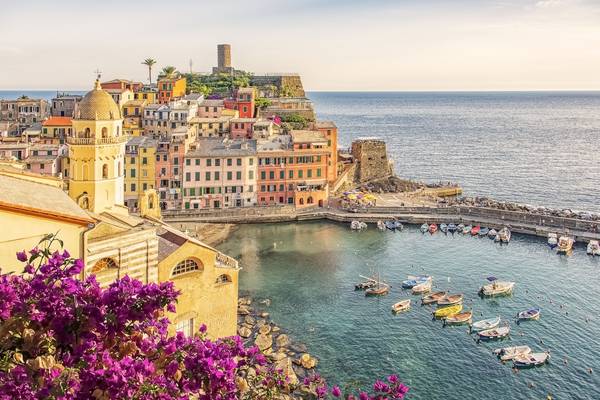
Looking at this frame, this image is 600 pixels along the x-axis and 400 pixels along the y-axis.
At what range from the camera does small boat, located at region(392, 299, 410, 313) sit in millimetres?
44031

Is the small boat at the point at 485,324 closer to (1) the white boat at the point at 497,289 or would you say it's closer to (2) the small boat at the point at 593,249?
(1) the white boat at the point at 497,289

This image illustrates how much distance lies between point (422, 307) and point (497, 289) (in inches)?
275

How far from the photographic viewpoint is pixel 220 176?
7231cm

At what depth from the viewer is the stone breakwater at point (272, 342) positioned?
113 ft

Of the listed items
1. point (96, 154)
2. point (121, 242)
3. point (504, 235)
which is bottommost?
point (504, 235)

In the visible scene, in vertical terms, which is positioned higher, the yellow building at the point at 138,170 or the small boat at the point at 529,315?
the yellow building at the point at 138,170

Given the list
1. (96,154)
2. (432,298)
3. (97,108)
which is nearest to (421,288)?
(432,298)

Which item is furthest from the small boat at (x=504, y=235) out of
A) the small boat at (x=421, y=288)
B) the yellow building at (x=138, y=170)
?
the yellow building at (x=138, y=170)

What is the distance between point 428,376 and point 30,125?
7172cm

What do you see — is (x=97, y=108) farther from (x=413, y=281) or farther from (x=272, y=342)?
(x=413, y=281)

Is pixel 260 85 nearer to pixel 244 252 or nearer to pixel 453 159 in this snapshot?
pixel 453 159

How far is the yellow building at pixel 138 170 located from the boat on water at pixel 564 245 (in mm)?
44518

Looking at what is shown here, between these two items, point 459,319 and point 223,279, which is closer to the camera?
point 223,279

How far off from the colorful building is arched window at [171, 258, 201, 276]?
4088 cm
